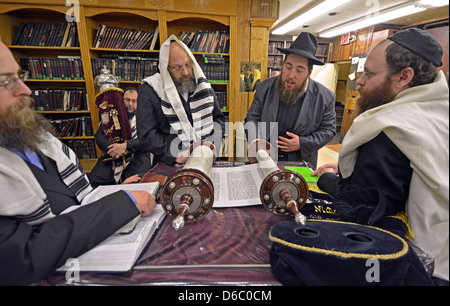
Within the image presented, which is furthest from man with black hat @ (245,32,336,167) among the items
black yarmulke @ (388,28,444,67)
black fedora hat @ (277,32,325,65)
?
black yarmulke @ (388,28,444,67)

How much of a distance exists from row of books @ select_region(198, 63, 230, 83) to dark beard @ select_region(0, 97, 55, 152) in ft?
9.56

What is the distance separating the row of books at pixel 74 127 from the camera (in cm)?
370

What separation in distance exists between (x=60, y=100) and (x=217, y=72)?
264cm

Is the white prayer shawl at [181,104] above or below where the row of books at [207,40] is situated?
below

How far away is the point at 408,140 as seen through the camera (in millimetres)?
661

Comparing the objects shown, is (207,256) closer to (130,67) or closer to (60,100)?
(130,67)

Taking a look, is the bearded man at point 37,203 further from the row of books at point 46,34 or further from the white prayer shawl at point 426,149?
the row of books at point 46,34

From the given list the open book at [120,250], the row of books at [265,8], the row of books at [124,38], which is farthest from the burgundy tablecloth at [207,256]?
the row of books at [265,8]

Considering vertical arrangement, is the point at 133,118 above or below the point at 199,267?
above

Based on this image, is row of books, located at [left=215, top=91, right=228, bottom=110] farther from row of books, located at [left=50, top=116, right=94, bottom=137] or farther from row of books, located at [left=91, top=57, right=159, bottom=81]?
row of books, located at [left=50, top=116, right=94, bottom=137]

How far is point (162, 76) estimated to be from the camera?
1876mm
